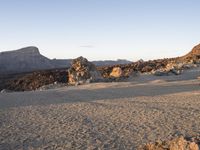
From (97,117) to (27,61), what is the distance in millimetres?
103757

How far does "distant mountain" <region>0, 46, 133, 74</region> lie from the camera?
108 m

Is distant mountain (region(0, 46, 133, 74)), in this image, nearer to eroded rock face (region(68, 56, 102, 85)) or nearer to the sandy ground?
eroded rock face (region(68, 56, 102, 85))

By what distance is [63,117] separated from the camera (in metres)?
14.6

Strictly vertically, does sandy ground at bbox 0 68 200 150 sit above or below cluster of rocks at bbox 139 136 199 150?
below

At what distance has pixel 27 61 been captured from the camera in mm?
116188

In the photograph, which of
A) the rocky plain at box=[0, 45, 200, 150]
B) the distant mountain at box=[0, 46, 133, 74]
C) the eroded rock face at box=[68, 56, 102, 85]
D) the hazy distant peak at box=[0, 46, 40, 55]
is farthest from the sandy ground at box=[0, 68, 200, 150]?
the hazy distant peak at box=[0, 46, 40, 55]

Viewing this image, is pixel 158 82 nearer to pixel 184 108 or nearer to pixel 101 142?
pixel 184 108

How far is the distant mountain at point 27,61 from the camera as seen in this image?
4272 inches

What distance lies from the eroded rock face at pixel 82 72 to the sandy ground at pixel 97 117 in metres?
6.72

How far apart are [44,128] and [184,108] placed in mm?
5607

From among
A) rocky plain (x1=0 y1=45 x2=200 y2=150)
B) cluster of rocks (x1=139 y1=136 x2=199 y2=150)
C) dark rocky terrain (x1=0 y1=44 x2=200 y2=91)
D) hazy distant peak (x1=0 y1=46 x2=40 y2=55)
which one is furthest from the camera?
hazy distant peak (x1=0 y1=46 x2=40 y2=55)

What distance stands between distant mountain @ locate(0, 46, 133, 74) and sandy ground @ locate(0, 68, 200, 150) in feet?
280

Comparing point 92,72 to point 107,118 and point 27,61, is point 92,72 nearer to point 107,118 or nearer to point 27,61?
point 107,118

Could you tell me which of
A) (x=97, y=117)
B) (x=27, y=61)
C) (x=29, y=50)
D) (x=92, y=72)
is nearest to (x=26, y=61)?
(x=27, y=61)
